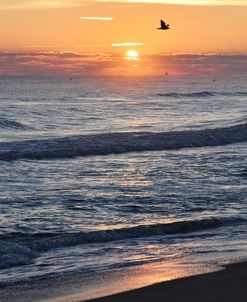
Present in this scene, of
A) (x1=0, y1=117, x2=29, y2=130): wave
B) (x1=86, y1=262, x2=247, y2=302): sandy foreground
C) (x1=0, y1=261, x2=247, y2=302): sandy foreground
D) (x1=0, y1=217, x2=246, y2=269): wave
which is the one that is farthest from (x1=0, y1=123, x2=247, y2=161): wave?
(x1=86, y1=262, x2=247, y2=302): sandy foreground

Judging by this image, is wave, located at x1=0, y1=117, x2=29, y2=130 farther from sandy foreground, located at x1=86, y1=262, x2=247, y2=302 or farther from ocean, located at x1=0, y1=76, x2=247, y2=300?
sandy foreground, located at x1=86, y1=262, x2=247, y2=302

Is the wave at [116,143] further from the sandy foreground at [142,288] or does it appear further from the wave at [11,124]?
the sandy foreground at [142,288]

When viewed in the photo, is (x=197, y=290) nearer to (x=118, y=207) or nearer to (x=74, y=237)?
(x=74, y=237)

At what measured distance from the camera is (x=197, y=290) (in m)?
7.94

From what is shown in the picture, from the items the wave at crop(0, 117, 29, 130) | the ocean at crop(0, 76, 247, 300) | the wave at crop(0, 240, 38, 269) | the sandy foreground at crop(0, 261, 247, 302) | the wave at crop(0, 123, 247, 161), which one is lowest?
the wave at crop(0, 117, 29, 130)

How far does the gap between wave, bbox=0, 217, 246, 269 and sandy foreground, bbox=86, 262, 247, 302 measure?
2.37 m

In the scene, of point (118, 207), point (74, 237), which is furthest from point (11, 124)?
point (74, 237)

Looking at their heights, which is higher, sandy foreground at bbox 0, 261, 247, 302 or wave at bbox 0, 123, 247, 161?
sandy foreground at bbox 0, 261, 247, 302

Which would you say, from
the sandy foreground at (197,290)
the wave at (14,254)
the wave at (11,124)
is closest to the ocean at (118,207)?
the wave at (14,254)

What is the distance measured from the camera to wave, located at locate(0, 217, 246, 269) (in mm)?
10125

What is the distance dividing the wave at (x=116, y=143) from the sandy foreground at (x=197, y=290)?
14.2m

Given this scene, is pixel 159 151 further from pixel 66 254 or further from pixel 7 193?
pixel 66 254

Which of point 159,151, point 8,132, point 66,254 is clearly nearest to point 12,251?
point 66,254

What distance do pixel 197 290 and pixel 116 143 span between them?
18.7m
